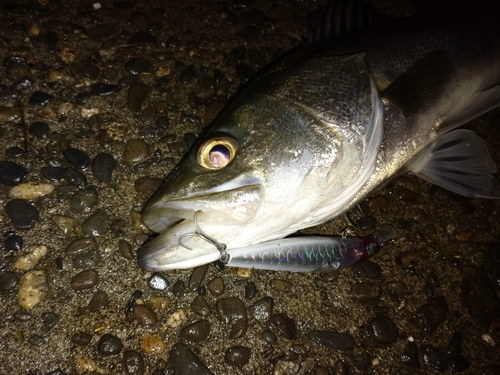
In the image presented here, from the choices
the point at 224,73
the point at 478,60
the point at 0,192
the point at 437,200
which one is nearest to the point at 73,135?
the point at 0,192

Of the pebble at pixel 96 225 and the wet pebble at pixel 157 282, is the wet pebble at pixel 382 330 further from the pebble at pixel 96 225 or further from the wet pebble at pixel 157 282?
the pebble at pixel 96 225

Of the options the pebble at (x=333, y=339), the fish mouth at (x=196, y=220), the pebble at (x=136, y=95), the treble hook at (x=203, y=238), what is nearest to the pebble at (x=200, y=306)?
the fish mouth at (x=196, y=220)

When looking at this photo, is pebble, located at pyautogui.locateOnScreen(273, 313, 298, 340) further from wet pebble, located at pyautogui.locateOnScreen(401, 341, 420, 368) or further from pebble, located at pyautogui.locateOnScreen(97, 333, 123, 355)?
pebble, located at pyautogui.locateOnScreen(97, 333, 123, 355)

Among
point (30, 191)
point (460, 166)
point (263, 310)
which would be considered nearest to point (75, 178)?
point (30, 191)

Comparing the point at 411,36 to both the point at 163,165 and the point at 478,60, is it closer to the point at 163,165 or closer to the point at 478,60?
the point at 478,60

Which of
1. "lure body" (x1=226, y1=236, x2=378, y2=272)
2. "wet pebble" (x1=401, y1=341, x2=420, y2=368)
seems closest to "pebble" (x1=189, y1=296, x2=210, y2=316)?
"lure body" (x1=226, y1=236, x2=378, y2=272)
